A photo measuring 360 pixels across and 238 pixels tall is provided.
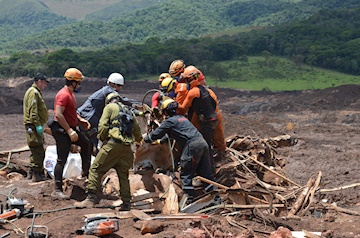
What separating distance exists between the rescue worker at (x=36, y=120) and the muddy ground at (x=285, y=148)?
342mm

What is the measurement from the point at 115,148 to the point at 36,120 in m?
1.95

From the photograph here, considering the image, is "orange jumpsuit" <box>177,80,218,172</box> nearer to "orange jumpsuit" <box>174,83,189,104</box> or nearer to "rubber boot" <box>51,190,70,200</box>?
"orange jumpsuit" <box>174,83,189,104</box>

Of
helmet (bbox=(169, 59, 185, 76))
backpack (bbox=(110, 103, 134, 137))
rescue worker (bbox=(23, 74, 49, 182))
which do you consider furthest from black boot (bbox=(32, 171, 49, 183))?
helmet (bbox=(169, 59, 185, 76))

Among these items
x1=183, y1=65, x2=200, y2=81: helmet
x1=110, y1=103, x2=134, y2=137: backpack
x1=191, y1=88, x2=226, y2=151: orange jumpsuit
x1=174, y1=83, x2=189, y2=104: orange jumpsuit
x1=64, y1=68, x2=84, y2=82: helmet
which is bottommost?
x1=191, y1=88, x2=226, y2=151: orange jumpsuit

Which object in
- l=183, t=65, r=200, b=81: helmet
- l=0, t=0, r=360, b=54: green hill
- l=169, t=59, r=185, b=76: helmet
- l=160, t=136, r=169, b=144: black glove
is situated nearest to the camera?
l=160, t=136, r=169, b=144: black glove

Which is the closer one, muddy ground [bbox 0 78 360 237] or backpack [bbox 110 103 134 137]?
muddy ground [bbox 0 78 360 237]

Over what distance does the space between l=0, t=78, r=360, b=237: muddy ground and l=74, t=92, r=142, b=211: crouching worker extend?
0.42 meters

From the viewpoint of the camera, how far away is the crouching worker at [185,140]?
336 inches

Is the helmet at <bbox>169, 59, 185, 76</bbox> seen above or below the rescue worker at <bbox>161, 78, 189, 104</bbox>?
above

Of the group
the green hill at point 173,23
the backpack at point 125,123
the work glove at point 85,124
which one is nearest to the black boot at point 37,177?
the work glove at point 85,124

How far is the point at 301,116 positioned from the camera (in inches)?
1051

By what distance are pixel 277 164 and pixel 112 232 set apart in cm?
502

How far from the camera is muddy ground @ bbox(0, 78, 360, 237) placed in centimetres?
756

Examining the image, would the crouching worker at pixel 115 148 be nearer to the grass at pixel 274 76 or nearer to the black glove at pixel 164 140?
the black glove at pixel 164 140
